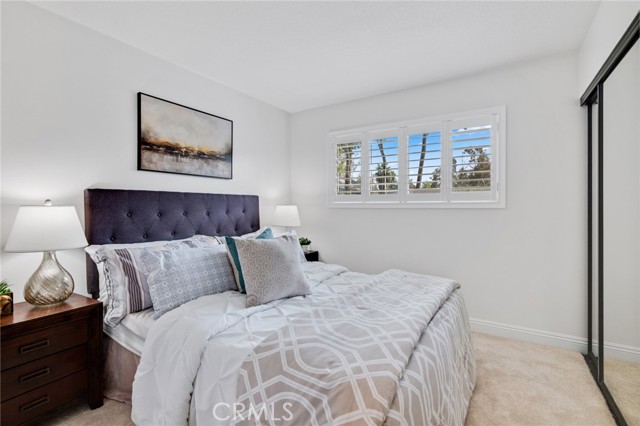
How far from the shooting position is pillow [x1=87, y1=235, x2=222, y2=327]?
73.7 inches

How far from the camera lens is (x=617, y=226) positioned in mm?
1938

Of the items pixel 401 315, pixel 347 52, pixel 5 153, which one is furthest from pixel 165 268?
pixel 347 52

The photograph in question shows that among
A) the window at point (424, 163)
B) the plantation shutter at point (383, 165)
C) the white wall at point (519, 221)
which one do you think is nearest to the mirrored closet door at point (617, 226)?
the white wall at point (519, 221)

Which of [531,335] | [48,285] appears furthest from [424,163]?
[48,285]

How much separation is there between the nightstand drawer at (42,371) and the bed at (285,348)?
185 millimetres

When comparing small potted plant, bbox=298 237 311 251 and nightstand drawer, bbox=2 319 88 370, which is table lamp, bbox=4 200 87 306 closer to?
nightstand drawer, bbox=2 319 88 370

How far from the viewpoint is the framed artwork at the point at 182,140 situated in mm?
2607

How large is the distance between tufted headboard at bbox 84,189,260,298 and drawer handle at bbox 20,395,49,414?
676mm

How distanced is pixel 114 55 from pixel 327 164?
2.33 meters

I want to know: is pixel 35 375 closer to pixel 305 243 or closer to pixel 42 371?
pixel 42 371

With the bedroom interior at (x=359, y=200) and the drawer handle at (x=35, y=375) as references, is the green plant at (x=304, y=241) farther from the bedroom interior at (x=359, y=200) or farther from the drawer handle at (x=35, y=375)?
the drawer handle at (x=35, y=375)

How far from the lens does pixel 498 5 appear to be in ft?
6.73

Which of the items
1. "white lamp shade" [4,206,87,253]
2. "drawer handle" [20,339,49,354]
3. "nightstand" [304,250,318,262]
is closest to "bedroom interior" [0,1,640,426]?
"drawer handle" [20,339,49,354]

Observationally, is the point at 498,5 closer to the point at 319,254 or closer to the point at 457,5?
the point at 457,5
